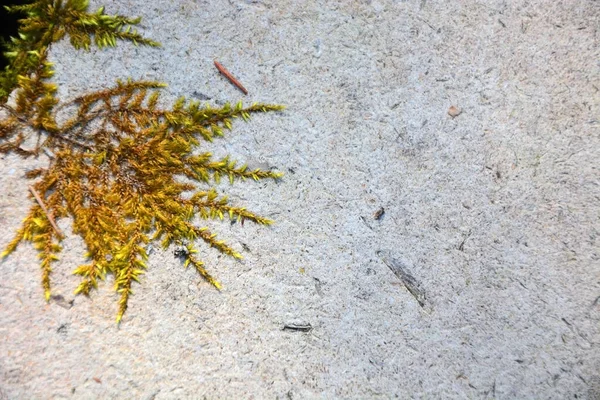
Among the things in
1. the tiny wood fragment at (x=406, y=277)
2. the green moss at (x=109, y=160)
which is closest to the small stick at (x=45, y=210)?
the green moss at (x=109, y=160)

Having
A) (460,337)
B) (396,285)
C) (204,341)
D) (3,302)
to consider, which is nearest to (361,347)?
(396,285)

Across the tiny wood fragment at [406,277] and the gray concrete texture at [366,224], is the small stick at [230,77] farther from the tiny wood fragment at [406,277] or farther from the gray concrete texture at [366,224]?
the tiny wood fragment at [406,277]

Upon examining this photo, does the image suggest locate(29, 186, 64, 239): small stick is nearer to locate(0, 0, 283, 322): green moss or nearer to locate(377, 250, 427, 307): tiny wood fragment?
locate(0, 0, 283, 322): green moss

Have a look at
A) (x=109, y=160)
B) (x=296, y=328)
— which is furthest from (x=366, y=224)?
(x=109, y=160)

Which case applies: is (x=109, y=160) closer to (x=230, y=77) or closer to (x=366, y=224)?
(x=230, y=77)

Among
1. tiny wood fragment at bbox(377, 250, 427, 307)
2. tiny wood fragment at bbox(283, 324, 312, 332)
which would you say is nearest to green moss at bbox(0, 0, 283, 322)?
tiny wood fragment at bbox(283, 324, 312, 332)

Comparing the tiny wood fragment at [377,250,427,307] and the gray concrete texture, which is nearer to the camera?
the gray concrete texture
